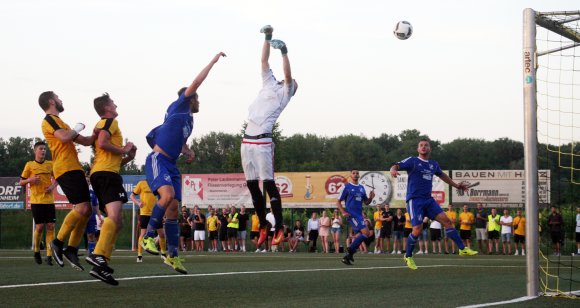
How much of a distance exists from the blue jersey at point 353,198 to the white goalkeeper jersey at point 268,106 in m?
8.18

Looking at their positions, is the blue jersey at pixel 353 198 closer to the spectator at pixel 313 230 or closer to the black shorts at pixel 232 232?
the spectator at pixel 313 230

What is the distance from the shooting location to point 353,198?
19016mm

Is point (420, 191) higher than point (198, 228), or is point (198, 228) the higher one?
point (420, 191)

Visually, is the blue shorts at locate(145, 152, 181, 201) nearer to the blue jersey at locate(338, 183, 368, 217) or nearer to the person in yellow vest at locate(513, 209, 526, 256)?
the blue jersey at locate(338, 183, 368, 217)

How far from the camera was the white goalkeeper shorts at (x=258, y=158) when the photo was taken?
11.0 metres

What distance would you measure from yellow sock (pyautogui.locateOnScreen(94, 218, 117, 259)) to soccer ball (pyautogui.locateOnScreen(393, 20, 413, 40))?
661 centimetres

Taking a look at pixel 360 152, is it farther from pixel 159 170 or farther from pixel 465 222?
pixel 159 170

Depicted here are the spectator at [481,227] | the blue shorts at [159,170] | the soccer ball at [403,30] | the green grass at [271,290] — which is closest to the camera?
the green grass at [271,290]

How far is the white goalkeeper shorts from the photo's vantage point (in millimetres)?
10977

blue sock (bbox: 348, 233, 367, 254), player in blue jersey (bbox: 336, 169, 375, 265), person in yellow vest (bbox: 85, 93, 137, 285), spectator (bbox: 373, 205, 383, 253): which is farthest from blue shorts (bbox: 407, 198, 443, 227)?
spectator (bbox: 373, 205, 383, 253)

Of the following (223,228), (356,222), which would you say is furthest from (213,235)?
(356,222)

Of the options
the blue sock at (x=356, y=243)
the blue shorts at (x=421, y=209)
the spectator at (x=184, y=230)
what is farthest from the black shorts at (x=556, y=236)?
the blue shorts at (x=421, y=209)

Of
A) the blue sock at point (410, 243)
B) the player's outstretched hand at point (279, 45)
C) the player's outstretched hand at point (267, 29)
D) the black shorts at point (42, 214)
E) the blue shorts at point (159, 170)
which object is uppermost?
the player's outstretched hand at point (267, 29)

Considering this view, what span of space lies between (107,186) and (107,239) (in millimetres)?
648
